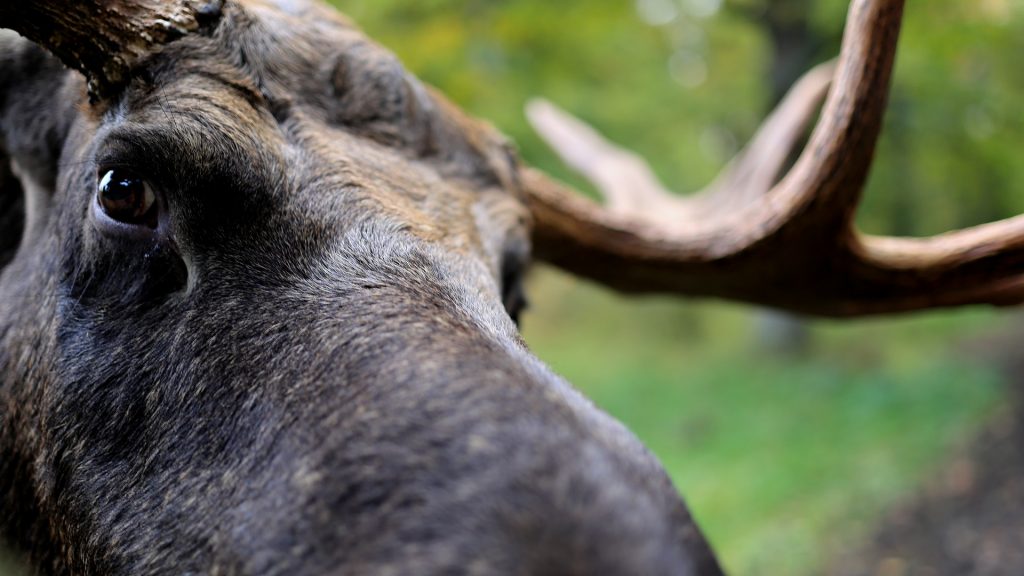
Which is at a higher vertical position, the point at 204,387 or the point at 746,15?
the point at 746,15

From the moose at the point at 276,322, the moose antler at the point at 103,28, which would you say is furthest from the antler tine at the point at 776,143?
the moose antler at the point at 103,28

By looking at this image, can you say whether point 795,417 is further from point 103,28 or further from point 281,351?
point 103,28

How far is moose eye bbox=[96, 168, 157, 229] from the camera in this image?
216cm

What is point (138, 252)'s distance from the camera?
84.7 inches

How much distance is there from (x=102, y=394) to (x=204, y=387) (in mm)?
334

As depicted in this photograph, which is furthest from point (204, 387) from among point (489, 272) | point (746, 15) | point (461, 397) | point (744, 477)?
point (746, 15)

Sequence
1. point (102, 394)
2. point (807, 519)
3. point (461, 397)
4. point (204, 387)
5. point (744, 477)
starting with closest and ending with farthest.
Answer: point (461, 397) → point (204, 387) → point (102, 394) → point (807, 519) → point (744, 477)

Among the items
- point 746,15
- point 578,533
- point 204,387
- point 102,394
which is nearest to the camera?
point 578,533

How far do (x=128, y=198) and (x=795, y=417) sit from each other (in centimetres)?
968

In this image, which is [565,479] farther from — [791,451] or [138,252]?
[791,451]

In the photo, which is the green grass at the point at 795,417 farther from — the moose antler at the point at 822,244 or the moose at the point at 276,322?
the moose at the point at 276,322

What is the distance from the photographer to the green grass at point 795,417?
837cm

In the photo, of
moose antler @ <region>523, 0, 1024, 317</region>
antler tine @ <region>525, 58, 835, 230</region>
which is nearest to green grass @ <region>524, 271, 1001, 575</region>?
antler tine @ <region>525, 58, 835, 230</region>

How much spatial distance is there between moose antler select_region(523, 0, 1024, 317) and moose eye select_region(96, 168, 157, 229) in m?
1.91
